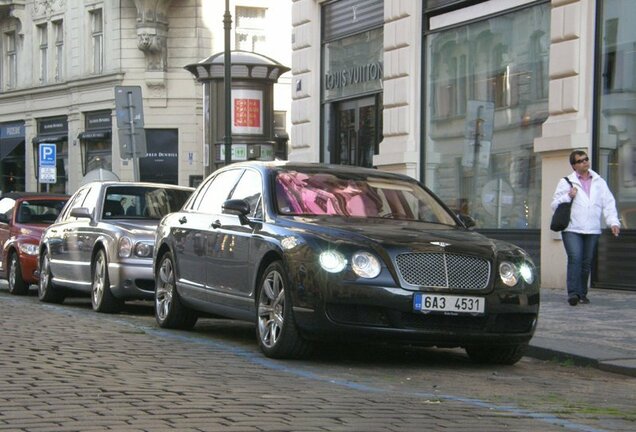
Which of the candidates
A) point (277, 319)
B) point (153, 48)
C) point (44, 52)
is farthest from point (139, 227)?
point (44, 52)

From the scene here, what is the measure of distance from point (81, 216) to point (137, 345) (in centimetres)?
513

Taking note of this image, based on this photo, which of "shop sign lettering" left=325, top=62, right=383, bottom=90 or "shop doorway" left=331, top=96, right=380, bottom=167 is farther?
"shop doorway" left=331, top=96, right=380, bottom=167

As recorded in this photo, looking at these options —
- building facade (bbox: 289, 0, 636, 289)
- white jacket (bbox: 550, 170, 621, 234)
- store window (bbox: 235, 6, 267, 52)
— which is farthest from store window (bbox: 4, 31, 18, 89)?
white jacket (bbox: 550, 170, 621, 234)

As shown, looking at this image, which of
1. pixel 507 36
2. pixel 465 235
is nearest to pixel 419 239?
pixel 465 235

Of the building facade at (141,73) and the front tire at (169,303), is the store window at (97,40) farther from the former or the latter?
the front tire at (169,303)

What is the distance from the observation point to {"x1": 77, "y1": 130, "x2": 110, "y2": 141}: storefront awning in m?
42.3

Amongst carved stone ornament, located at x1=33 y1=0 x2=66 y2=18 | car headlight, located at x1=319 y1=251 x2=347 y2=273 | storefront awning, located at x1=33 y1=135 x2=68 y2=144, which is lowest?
car headlight, located at x1=319 y1=251 x2=347 y2=273

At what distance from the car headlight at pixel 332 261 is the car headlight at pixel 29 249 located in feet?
32.6

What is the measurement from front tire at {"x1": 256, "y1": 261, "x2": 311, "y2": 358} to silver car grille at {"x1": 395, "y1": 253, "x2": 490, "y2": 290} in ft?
2.92

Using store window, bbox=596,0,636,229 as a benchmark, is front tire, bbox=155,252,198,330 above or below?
below

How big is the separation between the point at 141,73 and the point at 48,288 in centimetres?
2629

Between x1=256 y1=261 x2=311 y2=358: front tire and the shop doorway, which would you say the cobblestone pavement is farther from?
the shop doorway

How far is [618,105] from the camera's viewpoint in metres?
16.3

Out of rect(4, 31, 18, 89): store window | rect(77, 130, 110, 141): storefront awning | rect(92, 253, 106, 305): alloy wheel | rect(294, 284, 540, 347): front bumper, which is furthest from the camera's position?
rect(4, 31, 18, 89): store window
